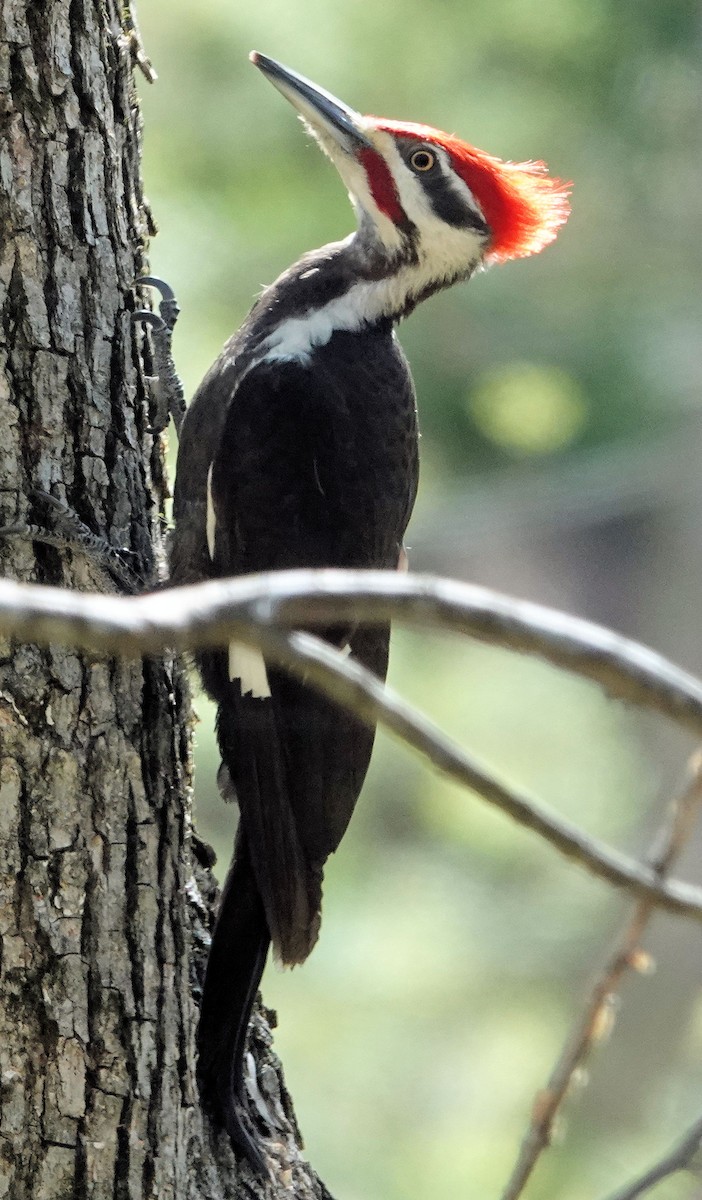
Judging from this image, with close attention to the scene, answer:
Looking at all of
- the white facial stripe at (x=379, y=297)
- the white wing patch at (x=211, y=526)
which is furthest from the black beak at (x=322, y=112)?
the white wing patch at (x=211, y=526)

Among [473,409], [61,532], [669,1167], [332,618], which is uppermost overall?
[473,409]

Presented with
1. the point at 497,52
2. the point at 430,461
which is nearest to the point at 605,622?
the point at 430,461

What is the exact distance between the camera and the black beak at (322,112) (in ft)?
9.32

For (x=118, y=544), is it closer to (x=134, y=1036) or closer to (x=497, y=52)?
(x=134, y=1036)

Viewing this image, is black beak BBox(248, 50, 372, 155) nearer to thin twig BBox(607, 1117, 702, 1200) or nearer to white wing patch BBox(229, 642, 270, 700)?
white wing patch BBox(229, 642, 270, 700)

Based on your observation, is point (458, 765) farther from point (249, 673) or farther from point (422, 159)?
point (422, 159)

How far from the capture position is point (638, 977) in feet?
21.9

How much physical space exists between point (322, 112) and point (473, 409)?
146 inches

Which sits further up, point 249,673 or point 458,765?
point 249,673

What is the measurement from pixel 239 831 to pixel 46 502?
0.67 meters

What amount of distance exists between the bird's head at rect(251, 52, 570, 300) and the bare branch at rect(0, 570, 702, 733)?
207 cm

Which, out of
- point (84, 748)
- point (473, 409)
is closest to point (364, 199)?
point (84, 748)

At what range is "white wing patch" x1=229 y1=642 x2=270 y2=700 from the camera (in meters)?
2.48

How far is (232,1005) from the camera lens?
2.32 meters
